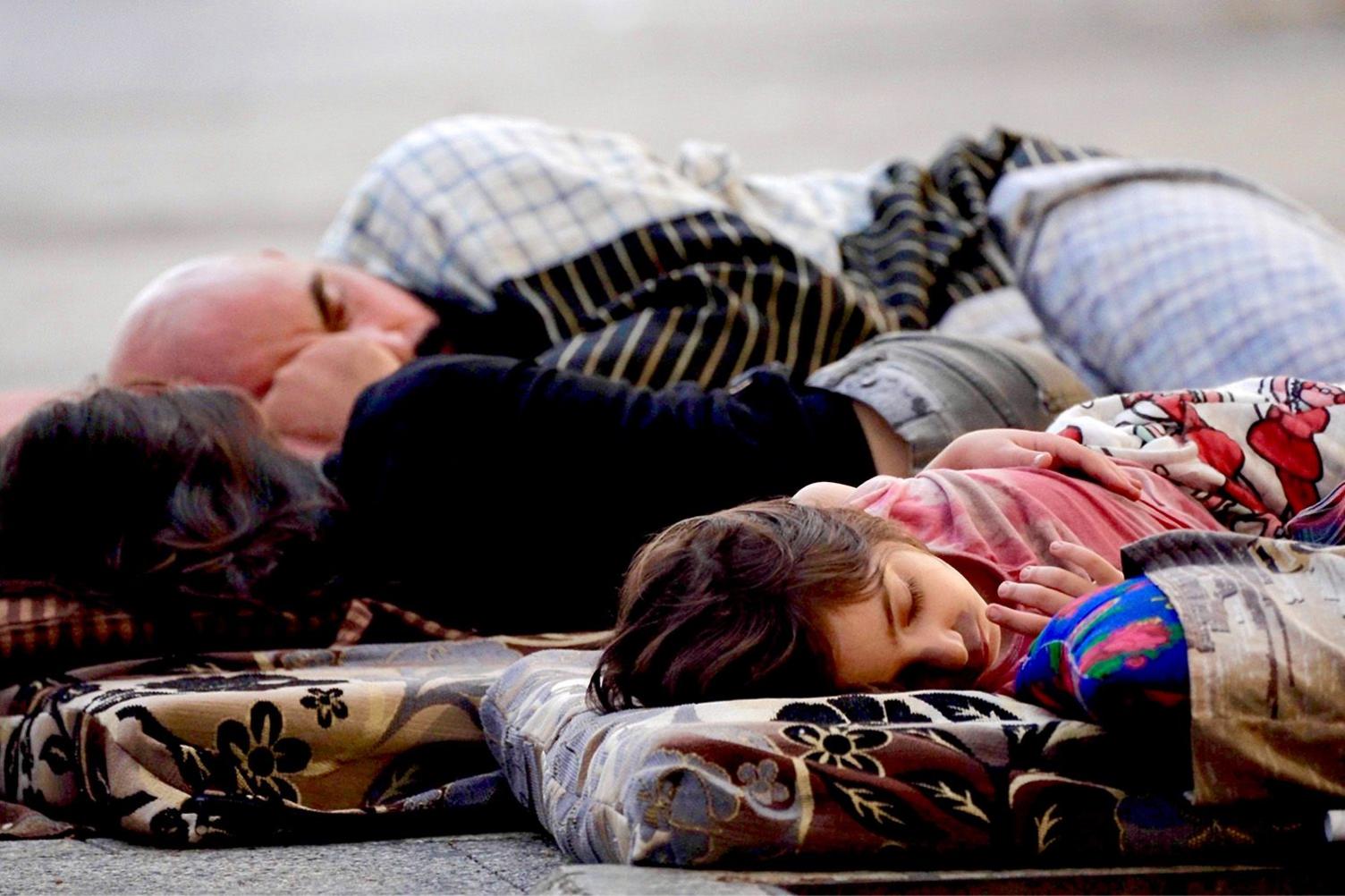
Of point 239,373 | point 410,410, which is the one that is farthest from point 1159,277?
point 239,373

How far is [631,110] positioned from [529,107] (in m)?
0.18

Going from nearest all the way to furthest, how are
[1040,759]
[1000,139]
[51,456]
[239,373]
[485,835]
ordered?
[1040,759] → [485,835] → [51,456] → [239,373] → [1000,139]

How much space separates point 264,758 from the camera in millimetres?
974

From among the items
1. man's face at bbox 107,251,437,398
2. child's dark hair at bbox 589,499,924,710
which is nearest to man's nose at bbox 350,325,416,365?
man's face at bbox 107,251,437,398

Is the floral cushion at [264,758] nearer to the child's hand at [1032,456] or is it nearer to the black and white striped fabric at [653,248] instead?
the child's hand at [1032,456]

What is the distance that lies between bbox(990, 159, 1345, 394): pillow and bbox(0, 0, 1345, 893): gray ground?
2.54ft

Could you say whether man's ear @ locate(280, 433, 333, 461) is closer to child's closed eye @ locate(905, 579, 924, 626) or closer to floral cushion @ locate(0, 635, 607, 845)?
floral cushion @ locate(0, 635, 607, 845)

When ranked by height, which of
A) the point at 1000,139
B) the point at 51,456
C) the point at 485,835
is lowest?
the point at 485,835

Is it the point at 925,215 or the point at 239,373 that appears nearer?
the point at 239,373

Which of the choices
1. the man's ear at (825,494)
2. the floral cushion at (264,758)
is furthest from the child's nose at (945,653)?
the floral cushion at (264,758)

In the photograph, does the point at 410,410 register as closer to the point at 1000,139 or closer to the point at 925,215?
the point at 925,215

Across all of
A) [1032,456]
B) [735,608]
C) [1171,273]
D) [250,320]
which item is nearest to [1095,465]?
[1032,456]

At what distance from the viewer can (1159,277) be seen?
173cm

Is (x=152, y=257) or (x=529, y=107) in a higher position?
(x=529, y=107)
